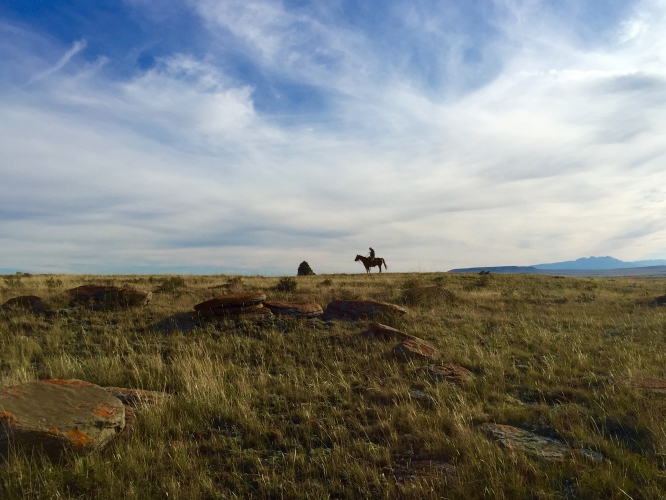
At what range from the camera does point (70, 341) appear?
395 inches

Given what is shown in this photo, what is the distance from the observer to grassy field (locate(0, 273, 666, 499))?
418 centimetres

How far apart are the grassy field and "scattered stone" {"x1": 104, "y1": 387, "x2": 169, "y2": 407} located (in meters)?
0.25

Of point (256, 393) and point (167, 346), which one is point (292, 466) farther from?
point (167, 346)

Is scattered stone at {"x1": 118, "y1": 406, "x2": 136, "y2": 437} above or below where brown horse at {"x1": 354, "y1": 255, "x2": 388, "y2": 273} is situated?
below

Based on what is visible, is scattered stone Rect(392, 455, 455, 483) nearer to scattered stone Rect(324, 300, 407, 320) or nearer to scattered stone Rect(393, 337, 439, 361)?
scattered stone Rect(393, 337, 439, 361)

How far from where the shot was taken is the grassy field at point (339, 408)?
13.7 ft

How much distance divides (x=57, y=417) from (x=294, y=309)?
7797 mm

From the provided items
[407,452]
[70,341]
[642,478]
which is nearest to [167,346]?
[70,341]

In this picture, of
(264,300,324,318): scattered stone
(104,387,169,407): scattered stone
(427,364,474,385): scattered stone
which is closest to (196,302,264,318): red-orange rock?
(264,300,324,318): scattered stone

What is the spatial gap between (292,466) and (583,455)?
3297mm

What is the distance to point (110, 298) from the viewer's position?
13.3 m

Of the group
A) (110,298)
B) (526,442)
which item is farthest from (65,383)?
(110,298)

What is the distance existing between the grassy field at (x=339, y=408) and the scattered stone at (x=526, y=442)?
170 mm

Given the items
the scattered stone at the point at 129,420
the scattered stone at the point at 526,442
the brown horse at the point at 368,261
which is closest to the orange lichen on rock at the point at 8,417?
the scattered stone at the point at 129,420
